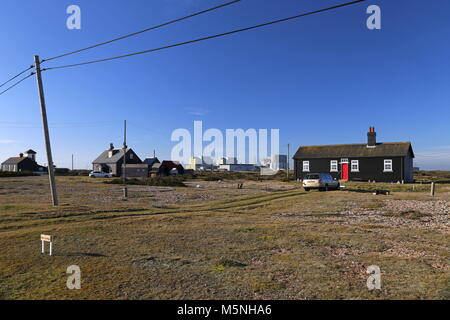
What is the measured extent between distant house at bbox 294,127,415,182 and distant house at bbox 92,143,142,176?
42.1m

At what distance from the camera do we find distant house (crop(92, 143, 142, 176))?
67.7 m

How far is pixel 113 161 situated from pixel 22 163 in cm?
3319

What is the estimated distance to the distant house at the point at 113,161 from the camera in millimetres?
67688

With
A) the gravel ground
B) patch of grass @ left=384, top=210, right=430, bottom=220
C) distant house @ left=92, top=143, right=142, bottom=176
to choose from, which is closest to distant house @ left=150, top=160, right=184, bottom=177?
distant house @ left=92, top=143, right=142, bottom=176

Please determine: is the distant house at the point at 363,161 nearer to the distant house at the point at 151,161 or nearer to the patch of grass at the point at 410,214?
the patch of grass at the point at 410,214

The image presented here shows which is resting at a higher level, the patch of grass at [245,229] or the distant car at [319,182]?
the distant car at [319,182]

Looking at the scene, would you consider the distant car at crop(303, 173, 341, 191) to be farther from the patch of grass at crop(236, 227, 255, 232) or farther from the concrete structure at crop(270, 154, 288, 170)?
the concrete structure at crop(270, 154, 288, 170)

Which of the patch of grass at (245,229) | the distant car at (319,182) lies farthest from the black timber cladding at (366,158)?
the patch of grass at (245,229)

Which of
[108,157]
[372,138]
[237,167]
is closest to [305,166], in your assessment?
[372,138]

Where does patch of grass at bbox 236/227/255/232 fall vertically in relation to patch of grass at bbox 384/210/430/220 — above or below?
above

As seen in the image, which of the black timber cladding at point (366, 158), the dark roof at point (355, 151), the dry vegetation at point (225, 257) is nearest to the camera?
the dry vegetation at point (225, 257)

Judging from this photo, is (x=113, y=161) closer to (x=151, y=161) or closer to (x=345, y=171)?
(x=151, y=161)

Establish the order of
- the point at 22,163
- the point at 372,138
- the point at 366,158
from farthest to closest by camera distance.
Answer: the point at 22,163
the point at 372,138
the point at 366,158

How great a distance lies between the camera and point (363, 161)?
3969 cm
